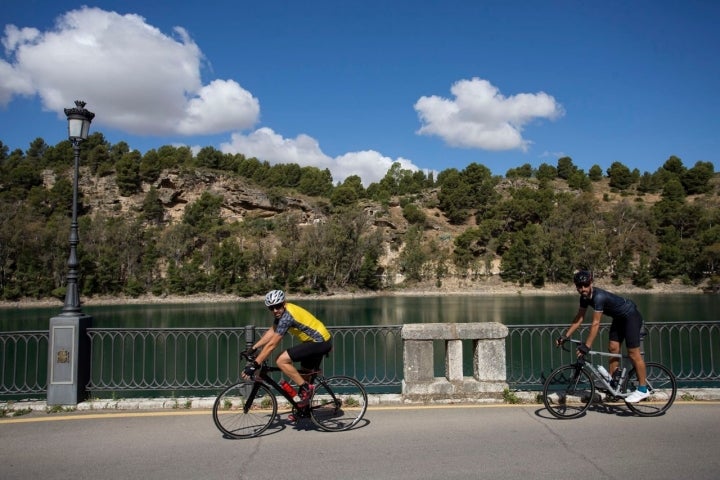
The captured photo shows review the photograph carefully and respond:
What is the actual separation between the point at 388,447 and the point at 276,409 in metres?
1.48

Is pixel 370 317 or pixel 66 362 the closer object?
pixel 66 362

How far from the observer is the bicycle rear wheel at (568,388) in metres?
6.77

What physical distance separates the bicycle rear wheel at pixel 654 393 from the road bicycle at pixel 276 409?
12.1 ft

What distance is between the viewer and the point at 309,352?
20.2 ft

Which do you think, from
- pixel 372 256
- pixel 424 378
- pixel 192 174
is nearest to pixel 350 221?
pixel 372 256

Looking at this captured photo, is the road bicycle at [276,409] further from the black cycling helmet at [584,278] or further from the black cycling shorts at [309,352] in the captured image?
the black cycling helmet at [584,278]

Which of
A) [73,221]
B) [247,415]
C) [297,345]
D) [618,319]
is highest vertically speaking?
[73,221]

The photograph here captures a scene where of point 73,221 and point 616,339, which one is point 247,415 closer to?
point 73,221

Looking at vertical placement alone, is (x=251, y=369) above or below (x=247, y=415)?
above

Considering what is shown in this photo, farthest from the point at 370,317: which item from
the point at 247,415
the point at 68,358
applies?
the point at 247,415

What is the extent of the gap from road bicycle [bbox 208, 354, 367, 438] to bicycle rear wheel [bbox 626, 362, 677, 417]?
3687 mm

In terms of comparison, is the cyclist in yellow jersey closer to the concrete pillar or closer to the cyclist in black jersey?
the concrete pillar

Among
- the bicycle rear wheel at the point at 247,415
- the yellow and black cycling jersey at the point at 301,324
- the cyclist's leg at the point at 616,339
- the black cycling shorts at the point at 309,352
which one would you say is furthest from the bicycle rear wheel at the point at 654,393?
the bicycle rear wheel at the point at 247,415

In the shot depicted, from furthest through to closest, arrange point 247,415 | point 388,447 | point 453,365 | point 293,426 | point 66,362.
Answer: point 453,365
point 66,362
point 293,426
point 247,415
point 388,447
